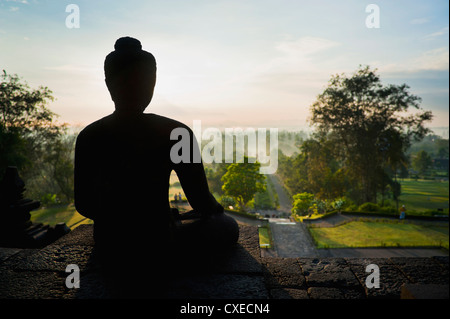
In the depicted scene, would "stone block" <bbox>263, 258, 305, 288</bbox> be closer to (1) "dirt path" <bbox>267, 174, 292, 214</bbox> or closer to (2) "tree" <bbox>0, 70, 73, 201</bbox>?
(2) "tree" <bbox>0, 70, 73, 201</bbox>

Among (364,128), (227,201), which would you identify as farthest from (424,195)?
(227,201)

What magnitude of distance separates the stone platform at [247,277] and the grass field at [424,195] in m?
33.2

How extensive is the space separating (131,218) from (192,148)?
0.77m

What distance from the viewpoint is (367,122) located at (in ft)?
77.5

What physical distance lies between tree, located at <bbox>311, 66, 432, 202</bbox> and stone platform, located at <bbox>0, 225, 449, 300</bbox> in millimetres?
22428

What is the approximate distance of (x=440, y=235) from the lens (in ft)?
A: 45.8

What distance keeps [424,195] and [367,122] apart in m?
32.0

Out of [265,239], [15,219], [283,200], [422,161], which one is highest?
[422,161]

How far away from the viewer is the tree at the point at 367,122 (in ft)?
74.9

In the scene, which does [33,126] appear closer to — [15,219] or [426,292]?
[15,219]

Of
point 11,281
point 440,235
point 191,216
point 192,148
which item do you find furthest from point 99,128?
point 440,235

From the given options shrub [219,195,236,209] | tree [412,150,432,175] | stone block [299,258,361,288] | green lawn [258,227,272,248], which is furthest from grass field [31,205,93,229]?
tree [412,150,432,175]

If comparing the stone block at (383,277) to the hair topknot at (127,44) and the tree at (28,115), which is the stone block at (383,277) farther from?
the tree at (28,115)
